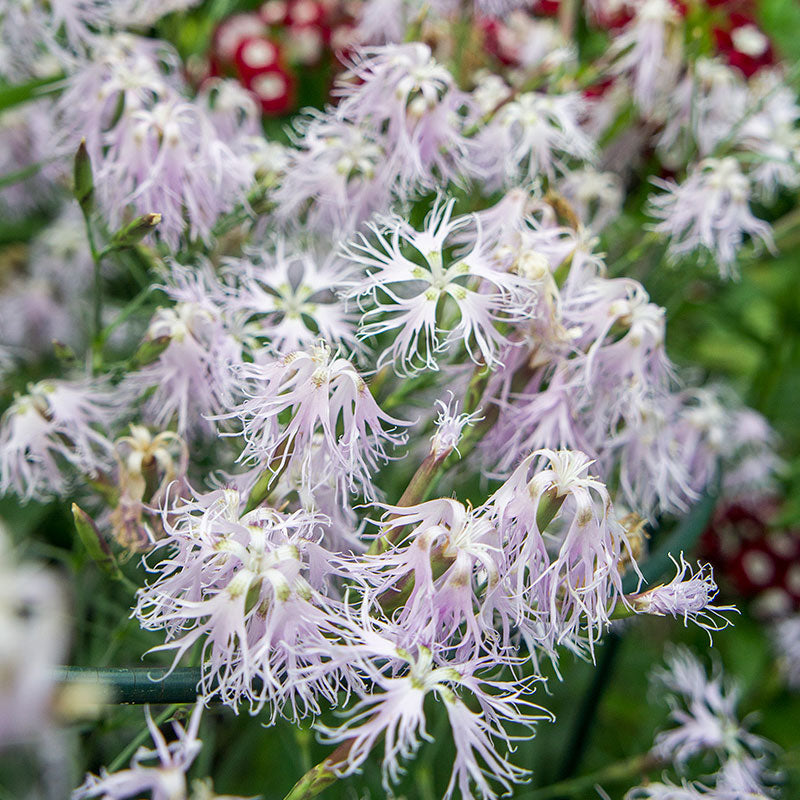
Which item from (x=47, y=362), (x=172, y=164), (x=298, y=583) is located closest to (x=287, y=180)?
(x=172, y=164)

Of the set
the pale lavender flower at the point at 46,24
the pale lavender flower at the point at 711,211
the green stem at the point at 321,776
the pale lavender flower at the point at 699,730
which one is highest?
the pale lavender flower at the point at 711,211

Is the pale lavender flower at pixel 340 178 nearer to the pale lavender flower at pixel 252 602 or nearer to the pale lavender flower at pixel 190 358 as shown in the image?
the pale lavender flower at pixel 190 358

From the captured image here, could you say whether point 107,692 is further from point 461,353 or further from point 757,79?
point 757,79

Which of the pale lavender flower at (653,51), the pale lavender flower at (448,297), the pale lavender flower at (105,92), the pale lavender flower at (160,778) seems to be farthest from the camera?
the pale lavender flower at (653,51)

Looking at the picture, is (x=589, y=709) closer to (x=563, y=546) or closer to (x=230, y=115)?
(x=563, y=546)

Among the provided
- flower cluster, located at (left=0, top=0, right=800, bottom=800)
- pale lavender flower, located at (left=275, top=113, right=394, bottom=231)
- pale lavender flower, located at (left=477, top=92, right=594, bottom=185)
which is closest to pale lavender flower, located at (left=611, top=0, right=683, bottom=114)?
flower cluster, located at (left=0, top=0, right=800, bottom=800)

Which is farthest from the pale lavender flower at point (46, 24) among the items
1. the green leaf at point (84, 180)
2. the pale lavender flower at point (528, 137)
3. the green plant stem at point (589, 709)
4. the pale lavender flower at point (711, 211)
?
the green plant stem at point (589, 709)

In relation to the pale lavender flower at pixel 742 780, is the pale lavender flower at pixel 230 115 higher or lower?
higher
